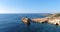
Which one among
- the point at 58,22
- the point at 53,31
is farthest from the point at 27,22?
the point at 53,31

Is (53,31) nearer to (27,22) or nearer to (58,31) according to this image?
(58,31)

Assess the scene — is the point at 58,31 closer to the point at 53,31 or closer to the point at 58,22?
the point at 53,31

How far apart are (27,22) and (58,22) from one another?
1968 cm

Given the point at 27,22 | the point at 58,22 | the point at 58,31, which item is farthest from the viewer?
the point at 27,22

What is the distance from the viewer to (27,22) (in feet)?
196

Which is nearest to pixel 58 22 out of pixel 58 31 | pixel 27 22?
pixel 58 31

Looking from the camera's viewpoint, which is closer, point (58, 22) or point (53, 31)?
point (53, 31)

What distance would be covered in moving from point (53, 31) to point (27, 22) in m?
23.3

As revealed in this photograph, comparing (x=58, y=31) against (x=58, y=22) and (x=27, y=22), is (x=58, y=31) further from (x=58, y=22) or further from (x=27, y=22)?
(x=27, y=22)

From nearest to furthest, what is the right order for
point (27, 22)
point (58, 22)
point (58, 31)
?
point (58, 31) < point (58, 22) < point (27, 22)

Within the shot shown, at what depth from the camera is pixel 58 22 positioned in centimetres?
5262

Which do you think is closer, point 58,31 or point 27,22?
point 58,31

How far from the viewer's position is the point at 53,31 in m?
40.0

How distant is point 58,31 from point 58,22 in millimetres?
13844
